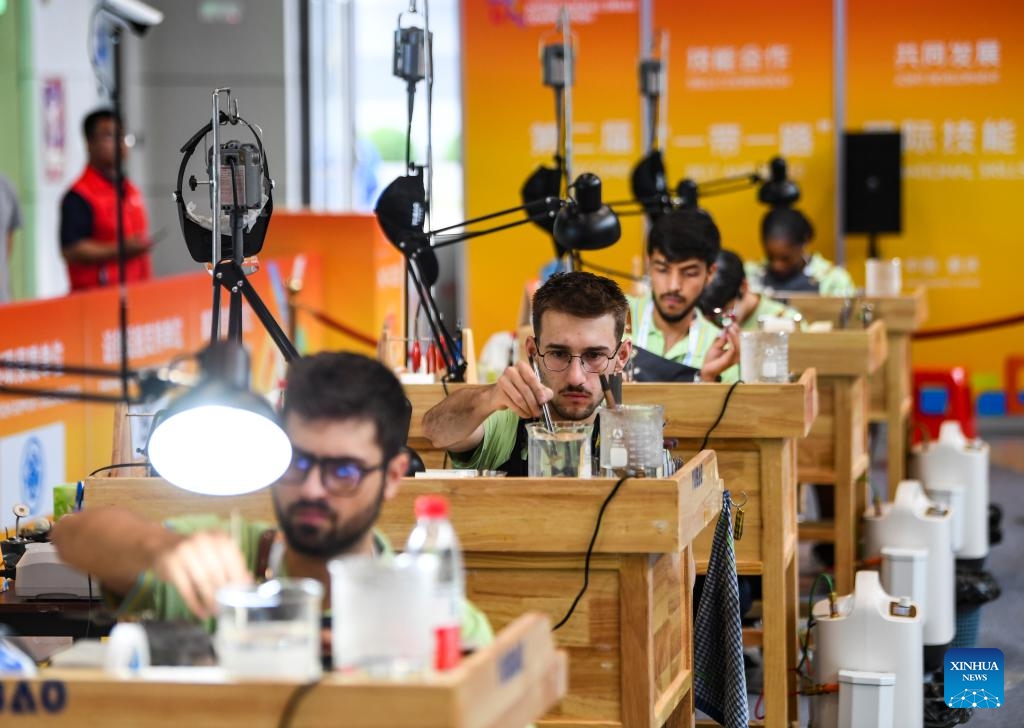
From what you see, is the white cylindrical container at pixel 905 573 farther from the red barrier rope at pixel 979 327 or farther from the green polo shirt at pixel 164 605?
the red barrier rope at pixel 979 327

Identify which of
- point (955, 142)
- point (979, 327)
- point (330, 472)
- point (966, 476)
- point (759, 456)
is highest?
point (955, 142)

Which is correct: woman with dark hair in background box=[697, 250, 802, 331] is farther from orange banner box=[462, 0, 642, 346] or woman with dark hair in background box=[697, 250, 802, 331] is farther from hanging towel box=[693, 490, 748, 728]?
orange banner box=[462, 0, 642, 346]

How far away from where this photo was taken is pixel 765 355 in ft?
14.5

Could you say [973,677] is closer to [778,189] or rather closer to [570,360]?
[570,360]

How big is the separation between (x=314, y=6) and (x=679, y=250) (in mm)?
7206

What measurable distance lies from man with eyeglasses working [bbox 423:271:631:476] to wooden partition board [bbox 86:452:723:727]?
0.47 metres

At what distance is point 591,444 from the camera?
337 cm

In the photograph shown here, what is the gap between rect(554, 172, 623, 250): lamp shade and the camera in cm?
439

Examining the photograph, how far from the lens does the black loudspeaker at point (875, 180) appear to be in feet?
34.8

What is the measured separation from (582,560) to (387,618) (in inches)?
47.6

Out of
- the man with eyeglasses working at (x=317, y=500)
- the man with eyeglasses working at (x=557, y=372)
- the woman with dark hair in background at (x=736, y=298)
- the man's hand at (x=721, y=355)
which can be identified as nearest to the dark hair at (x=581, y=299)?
the man with eyeglasses working at (x=557, y=372)

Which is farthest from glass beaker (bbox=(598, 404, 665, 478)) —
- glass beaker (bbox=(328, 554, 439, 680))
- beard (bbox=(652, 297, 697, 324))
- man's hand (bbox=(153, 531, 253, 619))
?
beard (bbox=(652, 297, 697, 324))

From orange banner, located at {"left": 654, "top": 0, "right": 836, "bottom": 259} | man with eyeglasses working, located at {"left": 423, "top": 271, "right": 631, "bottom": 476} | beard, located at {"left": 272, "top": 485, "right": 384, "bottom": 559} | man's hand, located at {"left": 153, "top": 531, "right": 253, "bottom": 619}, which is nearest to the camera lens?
man's hand, located at {"left": 153, "top": 531, "right": 253, "bottom": 619}

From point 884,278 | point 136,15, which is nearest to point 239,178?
point 884,278
